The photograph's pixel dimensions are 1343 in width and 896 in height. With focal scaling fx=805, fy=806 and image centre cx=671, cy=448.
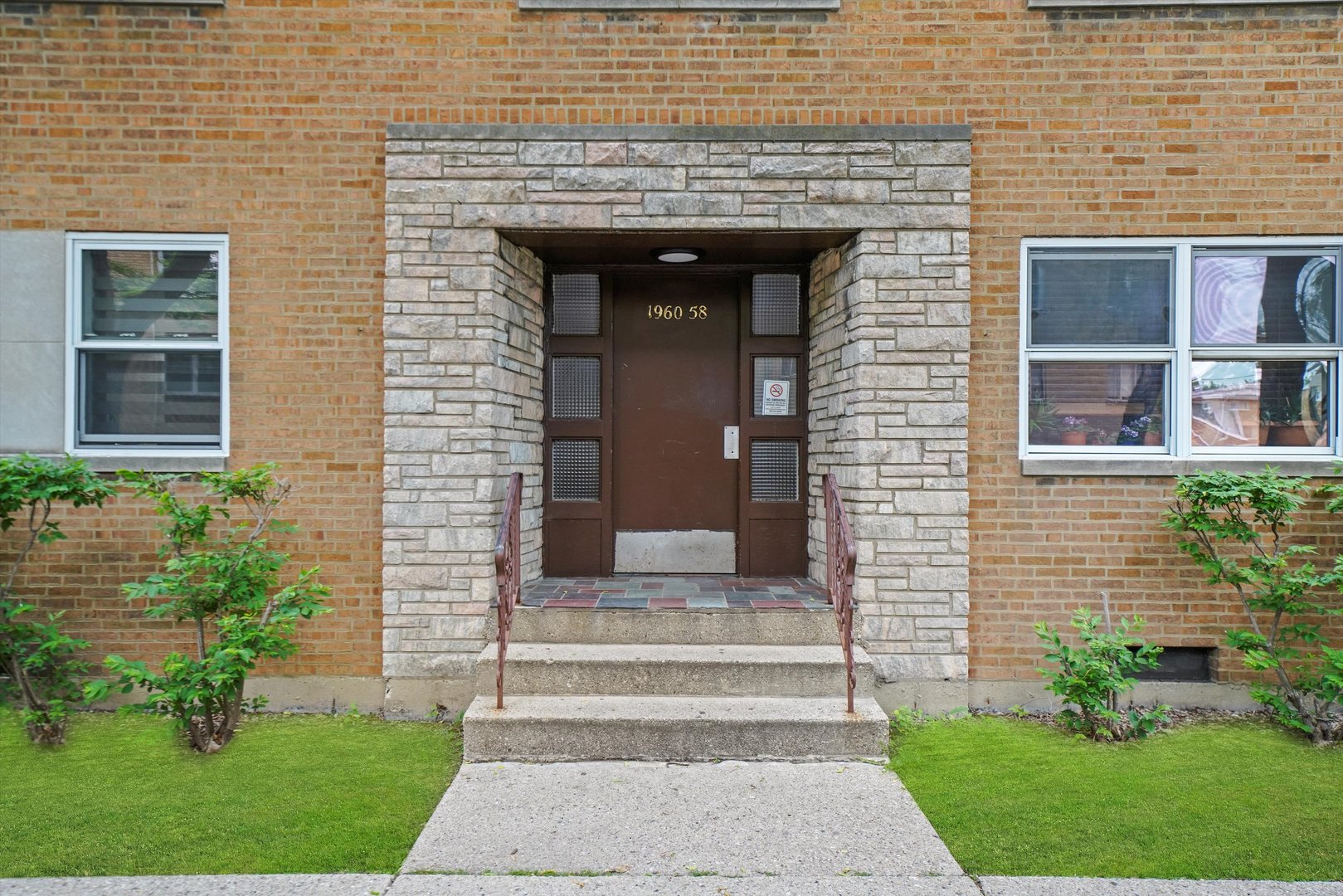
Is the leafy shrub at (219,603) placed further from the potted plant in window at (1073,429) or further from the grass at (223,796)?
the potted plant in window at (1073,429)

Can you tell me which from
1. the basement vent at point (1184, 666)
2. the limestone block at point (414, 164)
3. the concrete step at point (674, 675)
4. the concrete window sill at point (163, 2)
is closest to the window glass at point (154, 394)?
the limestone block at point (414, 164)

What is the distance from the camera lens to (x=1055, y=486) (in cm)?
505

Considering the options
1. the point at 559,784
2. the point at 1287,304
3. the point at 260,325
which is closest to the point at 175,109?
the point at 260,325

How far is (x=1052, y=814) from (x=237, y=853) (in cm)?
355

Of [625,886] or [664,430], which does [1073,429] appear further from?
[625,886]

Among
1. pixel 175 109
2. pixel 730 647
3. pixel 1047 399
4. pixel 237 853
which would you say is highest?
pixel 175 109

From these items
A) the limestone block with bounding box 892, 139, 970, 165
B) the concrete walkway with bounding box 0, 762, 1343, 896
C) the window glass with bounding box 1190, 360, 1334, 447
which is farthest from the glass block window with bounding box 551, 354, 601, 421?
the window glass with bounding box 1190, 360, 1334, 447

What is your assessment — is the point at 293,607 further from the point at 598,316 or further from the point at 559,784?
the point at 598,316

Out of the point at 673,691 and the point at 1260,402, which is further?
the point at 1260,402

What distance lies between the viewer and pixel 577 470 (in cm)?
596

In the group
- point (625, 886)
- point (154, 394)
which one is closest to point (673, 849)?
point (625, 886)

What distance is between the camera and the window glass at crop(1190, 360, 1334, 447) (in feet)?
17.1

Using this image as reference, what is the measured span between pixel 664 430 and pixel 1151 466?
320 centimetres

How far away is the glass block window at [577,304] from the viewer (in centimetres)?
594
